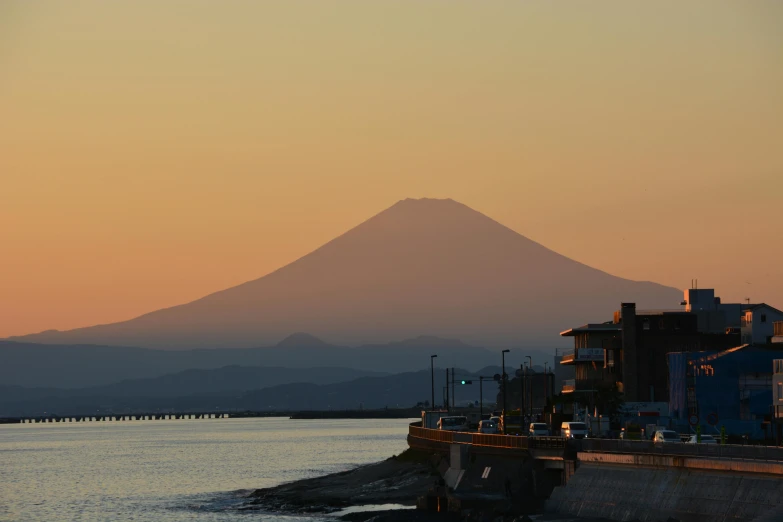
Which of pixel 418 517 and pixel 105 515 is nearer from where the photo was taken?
pixel 418 517

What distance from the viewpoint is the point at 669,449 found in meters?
66.2

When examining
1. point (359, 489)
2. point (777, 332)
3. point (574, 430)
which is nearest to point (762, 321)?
point (777, 332)

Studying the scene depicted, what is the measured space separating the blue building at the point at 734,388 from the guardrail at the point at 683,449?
3076cm

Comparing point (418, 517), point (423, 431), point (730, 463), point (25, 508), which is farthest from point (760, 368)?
point (25, 508)

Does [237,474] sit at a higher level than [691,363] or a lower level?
lower

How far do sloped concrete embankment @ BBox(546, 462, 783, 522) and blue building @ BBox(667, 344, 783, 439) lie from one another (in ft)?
106

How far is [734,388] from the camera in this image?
358 feet

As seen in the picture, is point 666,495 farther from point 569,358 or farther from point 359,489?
point 569,358

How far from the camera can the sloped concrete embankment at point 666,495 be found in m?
56.7

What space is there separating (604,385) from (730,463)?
8274 centimetres

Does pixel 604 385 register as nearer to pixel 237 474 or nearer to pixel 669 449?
pixel 237 474

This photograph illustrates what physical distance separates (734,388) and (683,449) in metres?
46.7

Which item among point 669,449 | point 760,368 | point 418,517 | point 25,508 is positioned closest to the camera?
point 669,449

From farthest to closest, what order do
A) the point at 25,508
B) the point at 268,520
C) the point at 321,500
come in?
the point at 25,508, the point at 321,500, the point at 268,520
